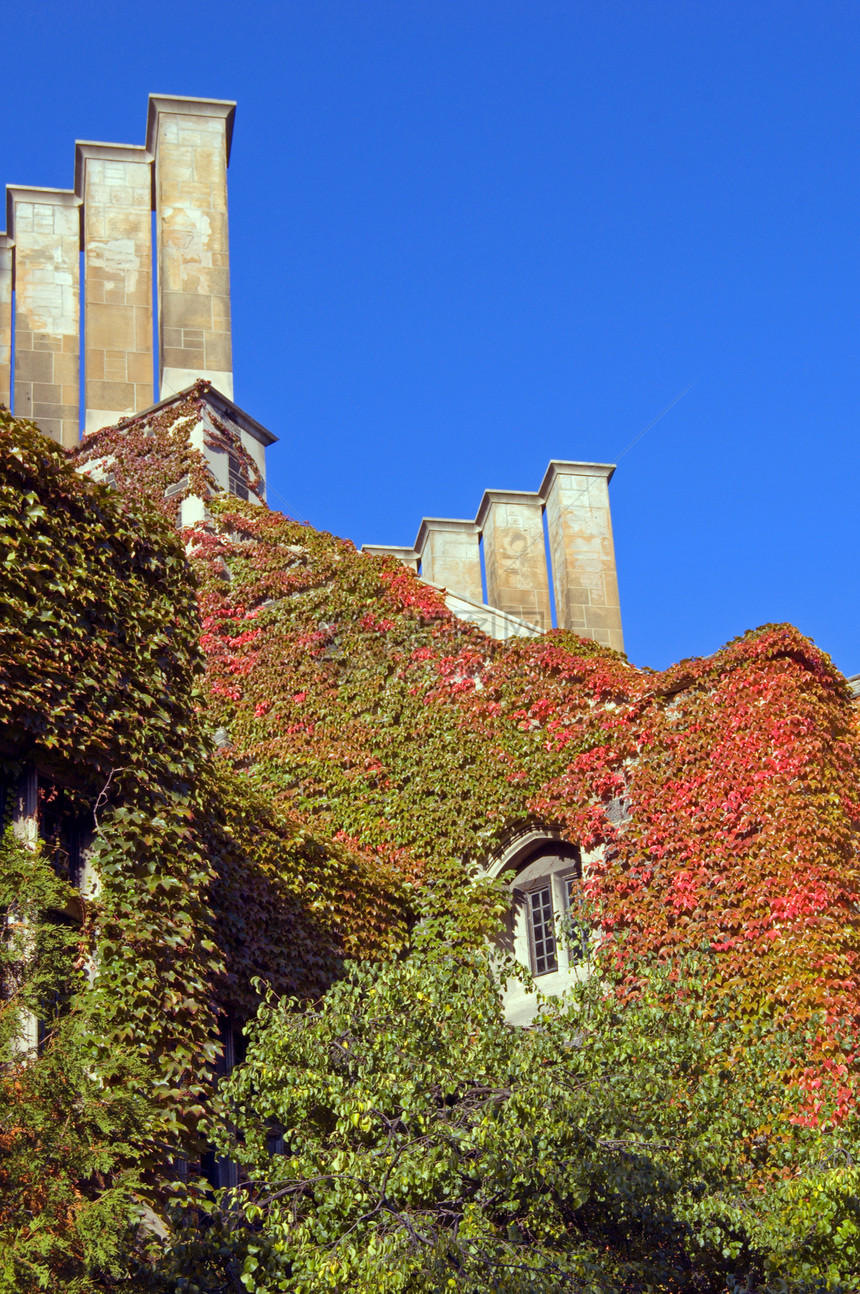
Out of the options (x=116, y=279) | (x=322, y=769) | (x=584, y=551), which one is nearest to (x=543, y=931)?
(x=322, y=769)

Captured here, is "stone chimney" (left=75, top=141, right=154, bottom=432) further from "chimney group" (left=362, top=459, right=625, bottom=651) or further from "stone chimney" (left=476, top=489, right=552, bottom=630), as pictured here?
"stone chimney" (left=476, top=489, right=552, bottom=630)

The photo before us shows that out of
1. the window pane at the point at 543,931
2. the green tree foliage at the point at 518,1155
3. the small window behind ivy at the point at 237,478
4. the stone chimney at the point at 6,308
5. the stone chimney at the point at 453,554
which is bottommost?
the green tree foliage at the point at 518,1155

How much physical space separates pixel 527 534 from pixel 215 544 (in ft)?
29.3

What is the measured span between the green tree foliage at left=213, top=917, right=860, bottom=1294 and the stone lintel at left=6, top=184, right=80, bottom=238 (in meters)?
19.6

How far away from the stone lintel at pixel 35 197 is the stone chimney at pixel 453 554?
29.0 feet

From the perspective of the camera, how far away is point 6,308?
90.3 ft

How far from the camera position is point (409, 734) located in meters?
18.7

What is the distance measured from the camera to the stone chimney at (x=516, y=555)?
27750 millimetres

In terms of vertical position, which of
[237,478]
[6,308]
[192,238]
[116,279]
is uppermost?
[6,308]

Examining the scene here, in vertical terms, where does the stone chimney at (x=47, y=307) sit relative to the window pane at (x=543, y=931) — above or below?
above

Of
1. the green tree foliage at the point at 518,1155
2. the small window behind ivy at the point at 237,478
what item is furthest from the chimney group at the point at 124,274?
the green tree foliage at the point at 518,1155

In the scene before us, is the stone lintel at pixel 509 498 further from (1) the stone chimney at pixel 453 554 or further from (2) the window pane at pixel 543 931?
(2) the window pane at pixel 543 931

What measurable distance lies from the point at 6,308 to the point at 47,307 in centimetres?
226

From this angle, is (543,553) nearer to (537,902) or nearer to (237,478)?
(237,478)
